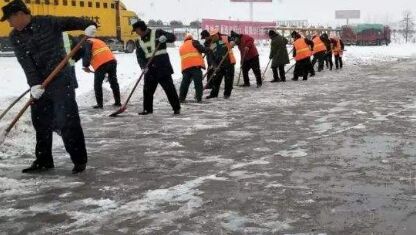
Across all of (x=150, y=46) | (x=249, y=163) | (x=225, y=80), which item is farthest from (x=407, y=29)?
(x=249, y=163)

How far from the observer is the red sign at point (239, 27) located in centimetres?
3519

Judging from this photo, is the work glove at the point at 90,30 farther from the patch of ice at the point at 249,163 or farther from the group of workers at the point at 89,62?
the patch of ice at the point at 249,163

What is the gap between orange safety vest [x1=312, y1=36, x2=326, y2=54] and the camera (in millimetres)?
18484

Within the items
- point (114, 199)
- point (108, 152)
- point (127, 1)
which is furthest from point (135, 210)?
point (127, 1)

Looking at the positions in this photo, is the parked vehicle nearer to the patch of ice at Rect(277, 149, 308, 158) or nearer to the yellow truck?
the yellow truck

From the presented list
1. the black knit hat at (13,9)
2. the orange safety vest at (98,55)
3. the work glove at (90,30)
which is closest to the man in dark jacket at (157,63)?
the orange safety vest at (98,55)

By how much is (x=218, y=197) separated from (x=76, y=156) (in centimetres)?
161

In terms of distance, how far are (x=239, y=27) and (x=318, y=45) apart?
20.7 metres

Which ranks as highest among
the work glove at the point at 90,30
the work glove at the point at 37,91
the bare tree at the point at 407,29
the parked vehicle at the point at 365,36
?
the bare tree at the point at 407,29

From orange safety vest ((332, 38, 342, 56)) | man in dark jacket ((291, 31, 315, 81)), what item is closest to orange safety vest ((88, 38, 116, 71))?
man in dark jacket ((291, 31, 315, 81))

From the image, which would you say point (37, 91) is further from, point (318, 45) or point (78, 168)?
point (318, 45)

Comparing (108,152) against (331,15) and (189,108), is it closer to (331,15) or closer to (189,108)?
(189,108)

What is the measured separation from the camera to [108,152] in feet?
19.9

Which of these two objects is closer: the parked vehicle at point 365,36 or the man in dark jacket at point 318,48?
the man in dark jacket at point 318,48
